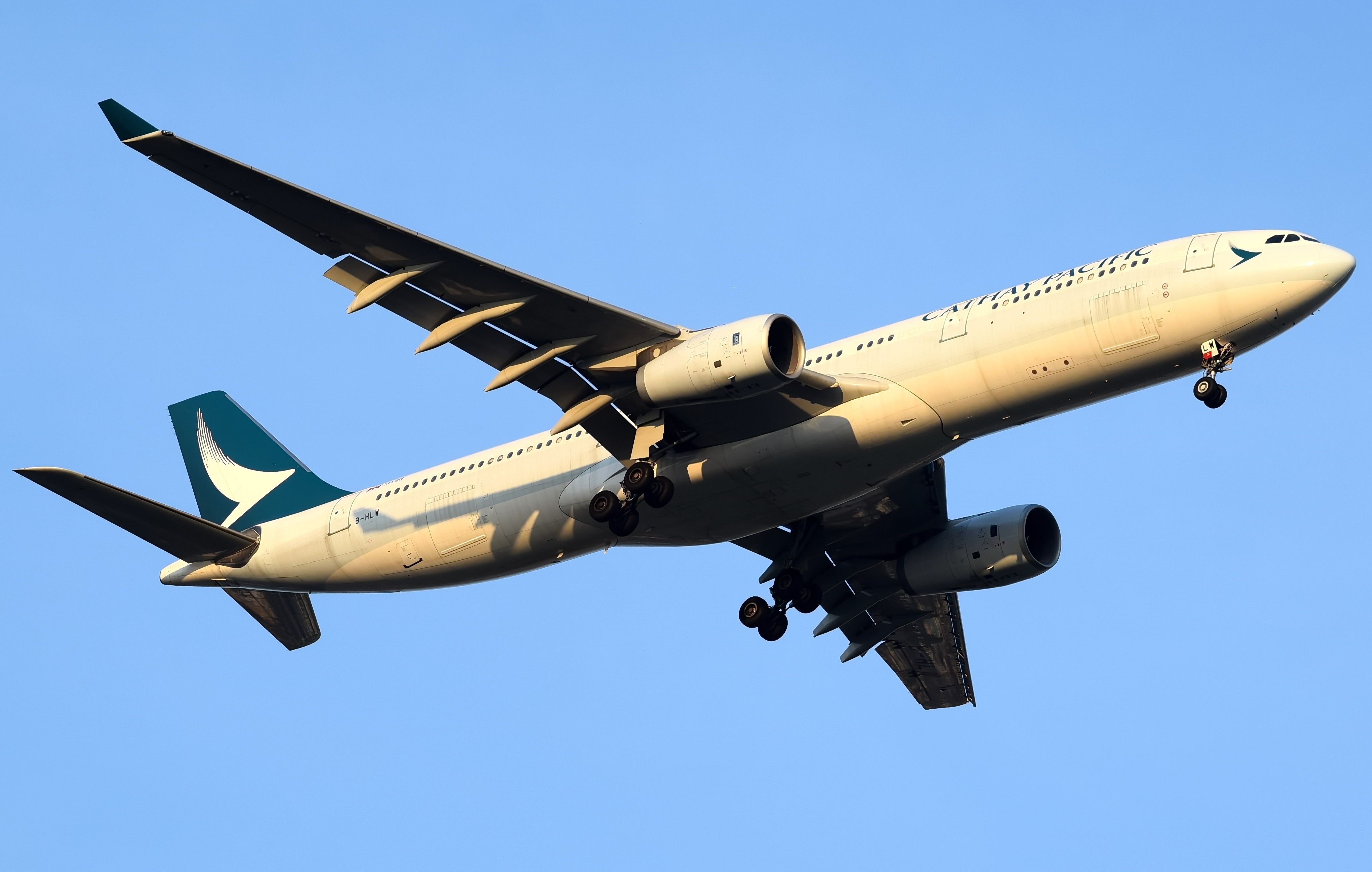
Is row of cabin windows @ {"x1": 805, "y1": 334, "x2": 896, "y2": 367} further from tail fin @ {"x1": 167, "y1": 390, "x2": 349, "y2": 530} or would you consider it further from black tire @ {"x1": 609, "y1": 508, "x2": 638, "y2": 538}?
tail fin @ {"x1": 167, "y1": 390, "x2": 349, "y2": 530}

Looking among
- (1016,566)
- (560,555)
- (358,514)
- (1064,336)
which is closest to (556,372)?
(560,555)

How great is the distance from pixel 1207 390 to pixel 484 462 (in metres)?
15.5

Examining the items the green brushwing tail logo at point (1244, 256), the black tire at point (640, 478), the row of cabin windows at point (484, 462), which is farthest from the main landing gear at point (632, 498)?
the green brushwing tail logo at point (1244, 256)

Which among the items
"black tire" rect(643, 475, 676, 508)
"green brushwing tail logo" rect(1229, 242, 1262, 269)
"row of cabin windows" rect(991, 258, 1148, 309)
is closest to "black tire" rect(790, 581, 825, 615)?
"black tire" rect(643, 475, 676, 508)

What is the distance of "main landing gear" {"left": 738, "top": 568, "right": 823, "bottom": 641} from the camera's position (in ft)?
116

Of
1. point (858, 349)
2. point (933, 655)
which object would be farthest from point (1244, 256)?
point (933, 655)

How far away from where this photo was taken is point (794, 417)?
2902cm

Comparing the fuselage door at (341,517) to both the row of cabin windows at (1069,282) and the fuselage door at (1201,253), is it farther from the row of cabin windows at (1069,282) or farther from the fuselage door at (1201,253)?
the fuselage door at (1201,253)

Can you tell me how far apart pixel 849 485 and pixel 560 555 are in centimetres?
675

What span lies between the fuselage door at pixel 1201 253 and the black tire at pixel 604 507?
462 inches

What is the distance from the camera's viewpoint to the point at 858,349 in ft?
98.3

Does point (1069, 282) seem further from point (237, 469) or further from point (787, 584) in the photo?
point (237, 469)

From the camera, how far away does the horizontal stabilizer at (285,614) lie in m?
37.0

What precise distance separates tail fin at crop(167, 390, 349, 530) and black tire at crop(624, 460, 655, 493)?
31.8 ft
